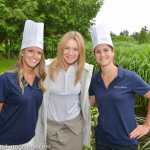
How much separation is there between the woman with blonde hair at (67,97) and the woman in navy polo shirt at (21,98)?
0.22m

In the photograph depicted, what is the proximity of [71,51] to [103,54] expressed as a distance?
0.46 m

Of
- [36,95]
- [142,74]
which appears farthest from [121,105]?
[142,74]

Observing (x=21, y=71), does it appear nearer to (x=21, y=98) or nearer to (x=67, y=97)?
(x=21, y=98)

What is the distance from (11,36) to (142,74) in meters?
12.8

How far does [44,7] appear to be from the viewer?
13828 mm

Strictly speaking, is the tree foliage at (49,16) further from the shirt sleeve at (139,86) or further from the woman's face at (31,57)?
the shirt sleeve at (139,86)

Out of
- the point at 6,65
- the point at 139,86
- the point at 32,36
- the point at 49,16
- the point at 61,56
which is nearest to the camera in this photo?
the point at 139,86

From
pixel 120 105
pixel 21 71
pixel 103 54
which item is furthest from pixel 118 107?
pixel 21 71

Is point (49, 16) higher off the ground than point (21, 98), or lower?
higher

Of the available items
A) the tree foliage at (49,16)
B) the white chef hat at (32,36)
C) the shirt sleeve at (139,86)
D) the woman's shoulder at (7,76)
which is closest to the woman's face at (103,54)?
the shirt sleeve at (139,86)

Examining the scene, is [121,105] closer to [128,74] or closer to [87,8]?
[128,74]

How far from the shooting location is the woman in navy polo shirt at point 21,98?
5.86ft

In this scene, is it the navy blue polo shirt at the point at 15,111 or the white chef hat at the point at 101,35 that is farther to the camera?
the white chef hat at the point at 101,35

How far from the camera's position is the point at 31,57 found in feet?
6.54
